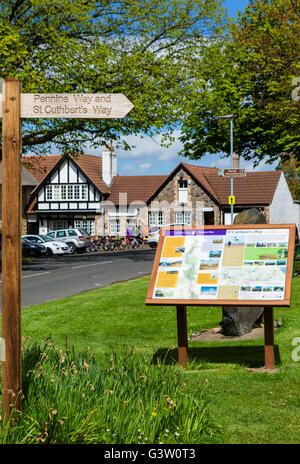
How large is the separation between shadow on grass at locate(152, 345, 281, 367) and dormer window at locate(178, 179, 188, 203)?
169 ft

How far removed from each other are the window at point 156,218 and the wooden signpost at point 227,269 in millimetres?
54097

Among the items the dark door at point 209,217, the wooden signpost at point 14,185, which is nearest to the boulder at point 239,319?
the wooden signpost at point 14,185

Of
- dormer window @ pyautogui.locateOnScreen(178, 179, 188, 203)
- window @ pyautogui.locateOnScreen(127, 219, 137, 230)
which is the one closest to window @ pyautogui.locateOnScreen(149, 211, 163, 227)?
window @ pyautogui.locateOnScreen(127, 219, 137, 230)

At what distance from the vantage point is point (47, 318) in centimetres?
1190

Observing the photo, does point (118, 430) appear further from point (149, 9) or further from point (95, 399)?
point (149, 9)

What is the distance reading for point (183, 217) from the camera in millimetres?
61438

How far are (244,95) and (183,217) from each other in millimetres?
32120

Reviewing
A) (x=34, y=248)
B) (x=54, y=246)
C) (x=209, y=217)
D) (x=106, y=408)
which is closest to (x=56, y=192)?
(x=209, y=217)

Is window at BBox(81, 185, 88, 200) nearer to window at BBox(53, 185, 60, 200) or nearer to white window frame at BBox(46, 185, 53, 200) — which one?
window at BBox(53, 185, 60, 200)

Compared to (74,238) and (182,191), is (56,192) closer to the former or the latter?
(182,191)

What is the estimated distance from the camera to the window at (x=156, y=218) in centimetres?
6153

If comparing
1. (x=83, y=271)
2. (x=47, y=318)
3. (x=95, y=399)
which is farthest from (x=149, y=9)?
(x=95, y=399)

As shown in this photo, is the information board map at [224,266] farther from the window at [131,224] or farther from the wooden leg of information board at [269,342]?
the window at [131,224]
